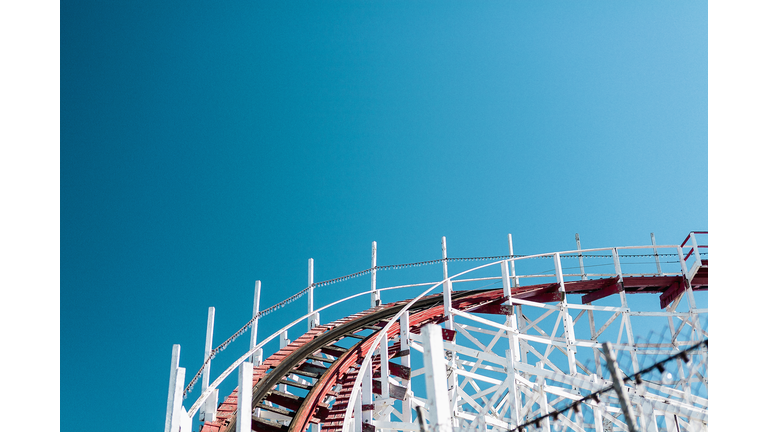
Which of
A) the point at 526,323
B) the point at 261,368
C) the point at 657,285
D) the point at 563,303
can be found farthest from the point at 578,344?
the point at 261,368

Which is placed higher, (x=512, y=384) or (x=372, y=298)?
(x=372, y=298)

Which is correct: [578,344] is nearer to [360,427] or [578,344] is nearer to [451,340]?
[451,340]

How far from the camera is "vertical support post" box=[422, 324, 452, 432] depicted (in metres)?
4.25

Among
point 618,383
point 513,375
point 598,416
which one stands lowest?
point 618,383

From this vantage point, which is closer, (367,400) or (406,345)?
(367,400)

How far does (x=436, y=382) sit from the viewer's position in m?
4.26

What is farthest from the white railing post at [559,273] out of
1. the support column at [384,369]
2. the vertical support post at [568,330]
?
the support column at [384,369]

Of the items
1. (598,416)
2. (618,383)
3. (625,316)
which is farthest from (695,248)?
(618,383)

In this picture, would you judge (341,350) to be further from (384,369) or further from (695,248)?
(695,248)

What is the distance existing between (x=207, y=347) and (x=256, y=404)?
185 cm

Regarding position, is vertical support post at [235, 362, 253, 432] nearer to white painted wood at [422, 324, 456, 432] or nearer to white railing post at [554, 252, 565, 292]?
white painted wood at [422, 324, 456, 432]

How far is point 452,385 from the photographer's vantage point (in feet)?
40.7

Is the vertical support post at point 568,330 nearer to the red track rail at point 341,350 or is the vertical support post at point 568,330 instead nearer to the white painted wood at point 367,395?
the red track rail at point 341,350

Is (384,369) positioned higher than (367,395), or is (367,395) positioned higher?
(384,369)
